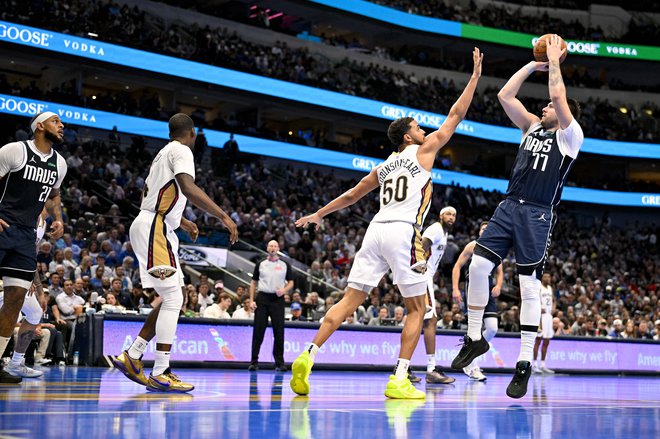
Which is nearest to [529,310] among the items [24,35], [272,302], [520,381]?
[520,381]

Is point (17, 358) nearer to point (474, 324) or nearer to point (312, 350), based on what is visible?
point (312, 350)

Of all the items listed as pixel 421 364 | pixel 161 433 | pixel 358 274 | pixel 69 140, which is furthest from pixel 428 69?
pixel 161 433

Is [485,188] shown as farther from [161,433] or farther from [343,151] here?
[161,433]

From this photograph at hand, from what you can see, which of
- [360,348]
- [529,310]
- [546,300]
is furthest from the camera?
[546,300]

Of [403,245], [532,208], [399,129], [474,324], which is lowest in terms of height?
[474,324]

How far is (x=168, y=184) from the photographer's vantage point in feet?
25.2

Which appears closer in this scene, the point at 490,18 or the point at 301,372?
the point at 301,372

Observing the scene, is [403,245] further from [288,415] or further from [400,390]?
[288,415]

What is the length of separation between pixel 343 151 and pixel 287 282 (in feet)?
84.2

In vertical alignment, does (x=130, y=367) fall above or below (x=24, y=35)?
below

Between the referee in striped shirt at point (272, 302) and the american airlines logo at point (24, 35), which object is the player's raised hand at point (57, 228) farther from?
the american airlines logo at point (24, 35)

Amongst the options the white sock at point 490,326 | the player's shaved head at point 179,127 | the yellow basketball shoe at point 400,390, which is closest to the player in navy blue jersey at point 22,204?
the player's shaved head at point 179,127

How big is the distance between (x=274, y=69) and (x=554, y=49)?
31.1m

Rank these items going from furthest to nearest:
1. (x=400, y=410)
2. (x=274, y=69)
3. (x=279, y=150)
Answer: (x=274, y=69) < (x=279, y=150) < (x=400, y=410)
